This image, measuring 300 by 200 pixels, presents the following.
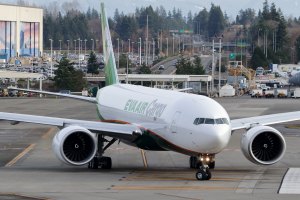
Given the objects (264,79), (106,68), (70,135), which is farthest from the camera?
(264,79)

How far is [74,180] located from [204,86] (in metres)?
122

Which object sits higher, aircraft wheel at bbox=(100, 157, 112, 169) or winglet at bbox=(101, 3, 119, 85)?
winglet at bbox=(101, 3, 119, 85)

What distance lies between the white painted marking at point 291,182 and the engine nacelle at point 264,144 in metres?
0.92

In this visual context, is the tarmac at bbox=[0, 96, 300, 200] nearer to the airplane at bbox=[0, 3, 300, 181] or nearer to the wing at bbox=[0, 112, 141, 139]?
the airplane at bbox=[0, 3, 300, 181]

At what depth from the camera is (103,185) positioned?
37312 mm

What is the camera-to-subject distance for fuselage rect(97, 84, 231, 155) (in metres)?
38.0

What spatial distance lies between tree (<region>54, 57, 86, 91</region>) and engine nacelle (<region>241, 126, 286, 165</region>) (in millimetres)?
100506

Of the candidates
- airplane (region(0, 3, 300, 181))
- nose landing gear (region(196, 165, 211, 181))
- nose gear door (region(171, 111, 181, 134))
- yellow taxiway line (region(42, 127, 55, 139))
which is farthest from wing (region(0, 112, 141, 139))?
yellow taxiway line (region(42, 127, 55, 139))

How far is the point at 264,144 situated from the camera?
41.2 m

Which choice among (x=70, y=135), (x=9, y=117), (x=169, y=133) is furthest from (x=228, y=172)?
(x=9, y=117)

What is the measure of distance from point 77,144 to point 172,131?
391 centimetres

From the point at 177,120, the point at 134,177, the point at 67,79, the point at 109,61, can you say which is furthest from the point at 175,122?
the point at 67,79

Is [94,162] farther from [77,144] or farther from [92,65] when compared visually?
[92,65]

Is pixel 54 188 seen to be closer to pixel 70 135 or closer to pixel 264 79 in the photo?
pixel 70 135
